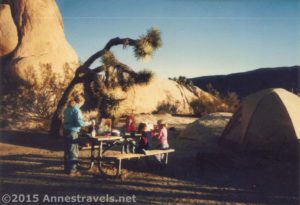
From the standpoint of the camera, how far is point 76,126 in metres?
7.11

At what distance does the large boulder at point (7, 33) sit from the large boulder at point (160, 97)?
621 centimetres

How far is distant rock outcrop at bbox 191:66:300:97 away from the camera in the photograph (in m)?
40.9

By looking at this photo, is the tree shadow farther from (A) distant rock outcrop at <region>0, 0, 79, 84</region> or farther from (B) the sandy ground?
(A) distant rock outcrop at <region>0, 0, 79, 84</region>

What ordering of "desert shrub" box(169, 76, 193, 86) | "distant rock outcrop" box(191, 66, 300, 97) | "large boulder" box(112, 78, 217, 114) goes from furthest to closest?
"distant rock outcrop" box(191, 66, 300, 97) < "desert shrub" box(169, 76, 193, 86) < "large boulder" box(112, 78, 217, 114)

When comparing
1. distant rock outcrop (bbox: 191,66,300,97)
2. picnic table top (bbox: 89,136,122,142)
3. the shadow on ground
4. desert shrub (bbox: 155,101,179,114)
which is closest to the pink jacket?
the shadow on ground

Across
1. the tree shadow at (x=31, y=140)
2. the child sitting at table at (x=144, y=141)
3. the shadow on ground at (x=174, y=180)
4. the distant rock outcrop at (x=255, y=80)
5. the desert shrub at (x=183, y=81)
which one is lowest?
the shadow on ground at (x=174, y=180)

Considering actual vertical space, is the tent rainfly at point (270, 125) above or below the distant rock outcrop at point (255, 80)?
below

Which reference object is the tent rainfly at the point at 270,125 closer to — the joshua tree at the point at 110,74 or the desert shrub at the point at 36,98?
the joshua tree at the point at 110,74

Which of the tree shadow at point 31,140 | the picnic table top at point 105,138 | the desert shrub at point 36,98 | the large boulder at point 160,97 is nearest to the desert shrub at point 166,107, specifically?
the large boulder at point 160,97

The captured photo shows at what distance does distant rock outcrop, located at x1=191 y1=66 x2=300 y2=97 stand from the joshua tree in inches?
1234

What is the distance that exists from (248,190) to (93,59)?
22.7 feet

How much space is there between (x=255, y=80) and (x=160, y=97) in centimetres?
2543

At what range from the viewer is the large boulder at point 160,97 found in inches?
789

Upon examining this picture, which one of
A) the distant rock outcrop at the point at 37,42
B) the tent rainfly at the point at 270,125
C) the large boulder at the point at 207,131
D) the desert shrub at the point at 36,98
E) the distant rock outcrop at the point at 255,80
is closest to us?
the tent rainfly at the point at 270,125
